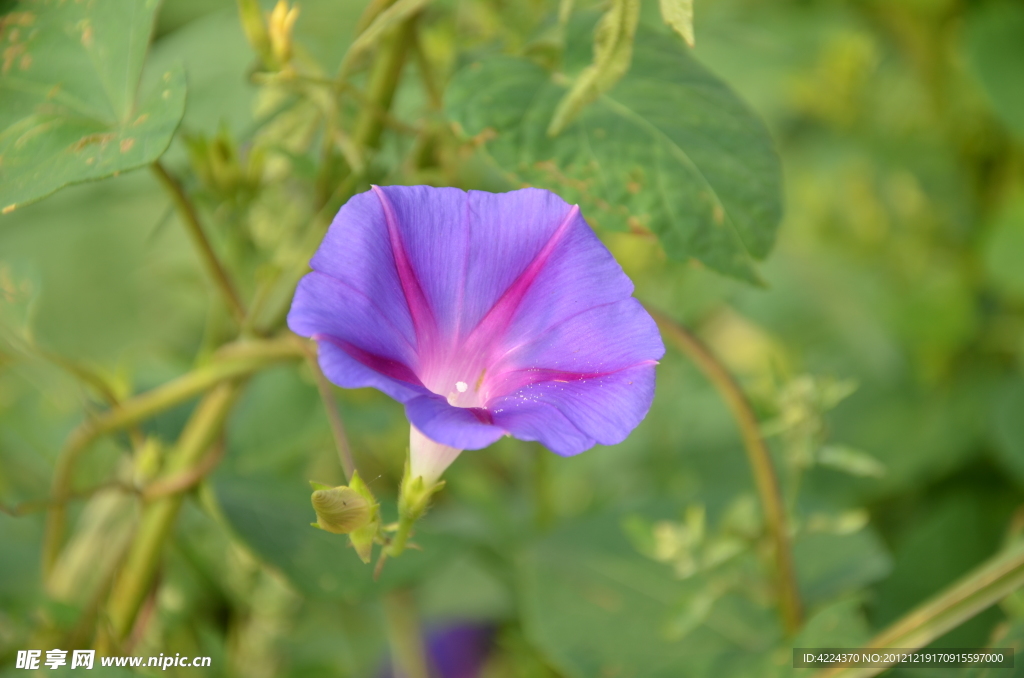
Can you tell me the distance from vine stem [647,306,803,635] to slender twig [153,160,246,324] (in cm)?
41

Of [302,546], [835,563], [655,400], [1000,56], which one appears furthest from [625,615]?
[1000,56]

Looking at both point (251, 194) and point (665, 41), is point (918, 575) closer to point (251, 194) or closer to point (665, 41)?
point (665, 41)

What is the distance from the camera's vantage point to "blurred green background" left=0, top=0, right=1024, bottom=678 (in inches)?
35.9

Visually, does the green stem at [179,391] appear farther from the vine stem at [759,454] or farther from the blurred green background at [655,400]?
the vine stem at [759,454]

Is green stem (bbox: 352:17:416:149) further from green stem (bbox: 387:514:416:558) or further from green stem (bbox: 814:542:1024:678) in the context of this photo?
green stem (bbox: 814:542:1024:678)

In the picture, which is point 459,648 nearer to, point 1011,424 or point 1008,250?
point 1011,424

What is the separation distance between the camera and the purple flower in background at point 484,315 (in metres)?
0.56

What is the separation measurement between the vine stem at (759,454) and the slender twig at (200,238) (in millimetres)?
414

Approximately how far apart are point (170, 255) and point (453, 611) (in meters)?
0.97

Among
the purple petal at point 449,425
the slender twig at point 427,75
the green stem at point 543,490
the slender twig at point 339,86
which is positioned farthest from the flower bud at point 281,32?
the green stem at point 543,490

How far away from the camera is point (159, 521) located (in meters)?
0.89

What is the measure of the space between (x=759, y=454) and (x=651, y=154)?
0.32 meters

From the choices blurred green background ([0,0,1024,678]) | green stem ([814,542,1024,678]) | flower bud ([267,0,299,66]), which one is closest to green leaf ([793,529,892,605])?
blurred green background ([0,0,1024,678])

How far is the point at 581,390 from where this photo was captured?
0.60 m
